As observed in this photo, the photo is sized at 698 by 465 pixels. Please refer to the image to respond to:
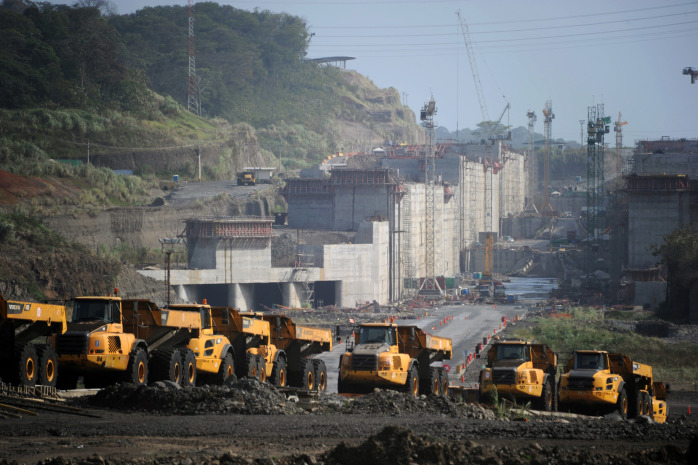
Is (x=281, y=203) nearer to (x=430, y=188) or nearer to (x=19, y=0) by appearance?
(x=430, y=188)

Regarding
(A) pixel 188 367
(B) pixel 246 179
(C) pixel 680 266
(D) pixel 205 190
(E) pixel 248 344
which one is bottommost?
(A) pixel 188 367

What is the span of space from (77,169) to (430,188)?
54.0 m

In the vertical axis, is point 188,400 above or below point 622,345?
above

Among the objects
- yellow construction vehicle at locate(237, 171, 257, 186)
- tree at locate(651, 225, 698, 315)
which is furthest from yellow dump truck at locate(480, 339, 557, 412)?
yellow construction vehicle at locate(237, 171, 257, 186)

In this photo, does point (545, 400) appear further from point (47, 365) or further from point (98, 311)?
point (47, 365)

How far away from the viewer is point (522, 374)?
3744 centimetres

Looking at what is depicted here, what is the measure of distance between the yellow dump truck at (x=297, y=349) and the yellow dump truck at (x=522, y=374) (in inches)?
260

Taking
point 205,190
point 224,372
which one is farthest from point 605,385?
point 205,190

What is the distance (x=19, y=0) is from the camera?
7431 inches

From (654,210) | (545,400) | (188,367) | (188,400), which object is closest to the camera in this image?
(188,400)

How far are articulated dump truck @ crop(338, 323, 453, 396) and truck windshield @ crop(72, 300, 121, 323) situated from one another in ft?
28.8

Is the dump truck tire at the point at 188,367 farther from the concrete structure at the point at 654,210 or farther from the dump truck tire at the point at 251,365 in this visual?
the concrete structure at the point at 654,210

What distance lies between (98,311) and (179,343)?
3522 mm

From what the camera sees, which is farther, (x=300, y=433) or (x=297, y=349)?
(x=297, y=349)
